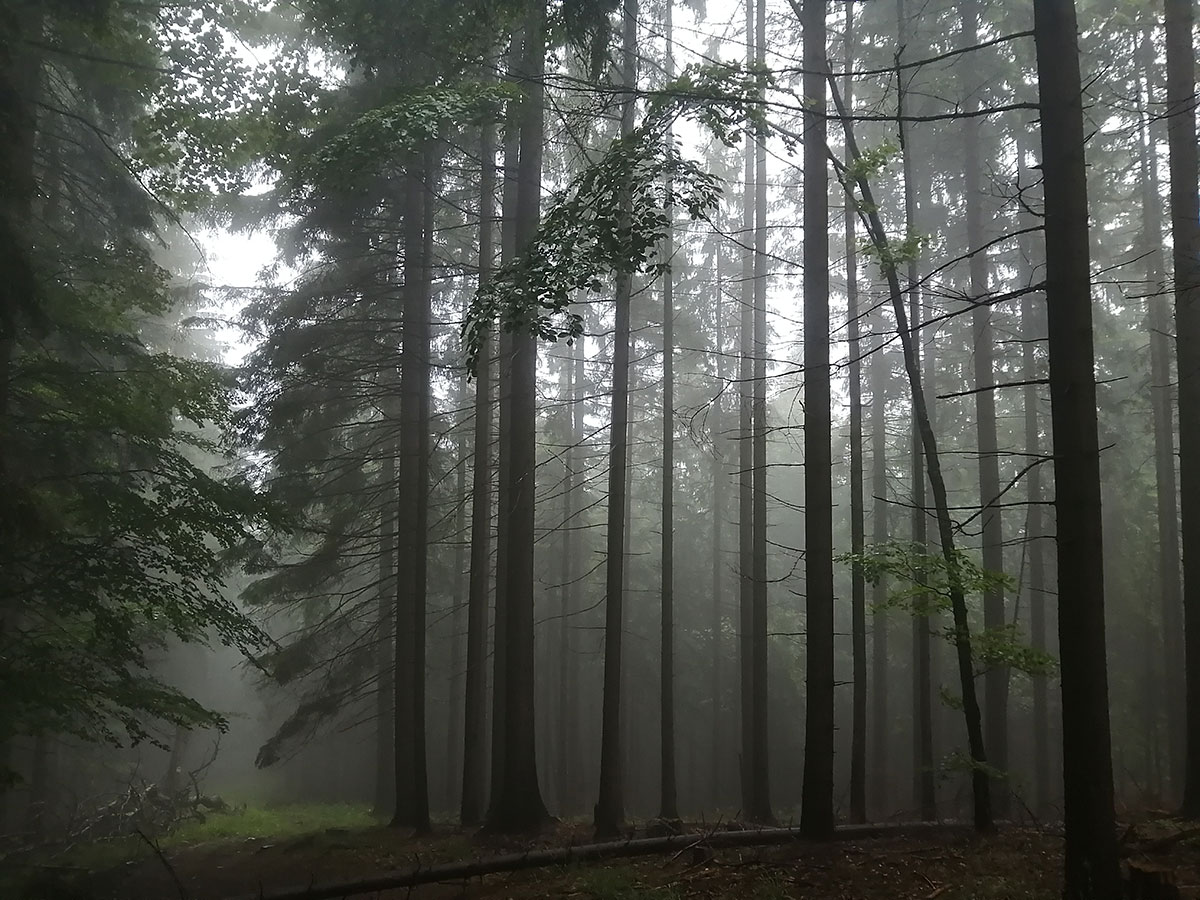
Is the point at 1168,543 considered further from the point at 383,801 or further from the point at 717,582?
the point at 383,801

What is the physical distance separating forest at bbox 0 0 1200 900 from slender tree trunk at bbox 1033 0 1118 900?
29mm

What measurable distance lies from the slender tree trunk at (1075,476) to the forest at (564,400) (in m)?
0.03

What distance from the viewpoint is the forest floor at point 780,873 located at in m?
6.43

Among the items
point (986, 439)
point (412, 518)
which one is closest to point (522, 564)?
point (412, 518)

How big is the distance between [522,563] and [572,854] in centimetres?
412

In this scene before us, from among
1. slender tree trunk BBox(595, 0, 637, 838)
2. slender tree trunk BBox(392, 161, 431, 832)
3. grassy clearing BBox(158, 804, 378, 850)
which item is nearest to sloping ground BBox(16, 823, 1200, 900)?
slender tree trunk BBox(595, 0, 637, 838)

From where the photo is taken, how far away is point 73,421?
26.7 feet

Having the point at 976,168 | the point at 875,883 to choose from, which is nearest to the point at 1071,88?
the point at 875,883

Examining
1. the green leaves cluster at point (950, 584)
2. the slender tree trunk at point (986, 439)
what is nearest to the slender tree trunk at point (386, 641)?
the green leaves cluster at point (950, 584)

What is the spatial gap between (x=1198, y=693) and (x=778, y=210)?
51.3ft

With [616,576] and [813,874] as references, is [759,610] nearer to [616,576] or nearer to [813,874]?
[616,576]

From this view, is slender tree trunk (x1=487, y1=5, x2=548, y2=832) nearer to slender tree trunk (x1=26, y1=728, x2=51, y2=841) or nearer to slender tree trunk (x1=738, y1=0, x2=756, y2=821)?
slender tree trunk (x1=738, y1=0, x2=756, y2=821)

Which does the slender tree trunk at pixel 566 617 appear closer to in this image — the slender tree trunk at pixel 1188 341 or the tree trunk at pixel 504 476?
the tree trunk at pixel 504 476

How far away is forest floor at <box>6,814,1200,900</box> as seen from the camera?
21.1 ft
